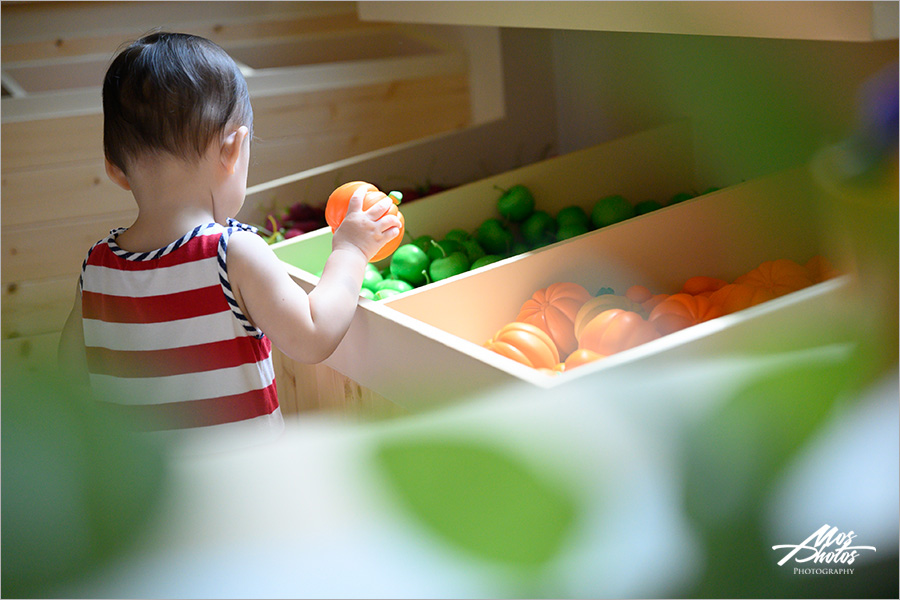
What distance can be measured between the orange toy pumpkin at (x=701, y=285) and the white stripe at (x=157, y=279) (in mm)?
524

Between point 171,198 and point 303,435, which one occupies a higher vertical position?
point 171,198

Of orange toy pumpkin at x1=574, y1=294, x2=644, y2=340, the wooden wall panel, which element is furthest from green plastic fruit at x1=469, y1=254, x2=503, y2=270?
the wooden wall panel

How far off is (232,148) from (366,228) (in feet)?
0.48

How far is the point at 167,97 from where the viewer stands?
663 mm

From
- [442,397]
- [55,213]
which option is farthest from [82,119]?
[442,397]

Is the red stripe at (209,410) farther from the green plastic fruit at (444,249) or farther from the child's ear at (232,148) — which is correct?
the green plastic fruit at (444,249)

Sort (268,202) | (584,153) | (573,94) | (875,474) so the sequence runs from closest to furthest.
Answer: (875,474), (584,153), (268,202), (573,94)

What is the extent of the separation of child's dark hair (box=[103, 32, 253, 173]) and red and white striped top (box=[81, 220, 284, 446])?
0.08 m

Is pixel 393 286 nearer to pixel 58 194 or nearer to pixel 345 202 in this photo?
pixel 345 202

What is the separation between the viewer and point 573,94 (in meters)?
1.58

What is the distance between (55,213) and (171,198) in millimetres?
1102

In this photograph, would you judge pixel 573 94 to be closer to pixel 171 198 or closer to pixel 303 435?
pixel 171 198

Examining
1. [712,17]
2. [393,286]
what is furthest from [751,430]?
[393,286]

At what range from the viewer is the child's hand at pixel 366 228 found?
77 centimetres
